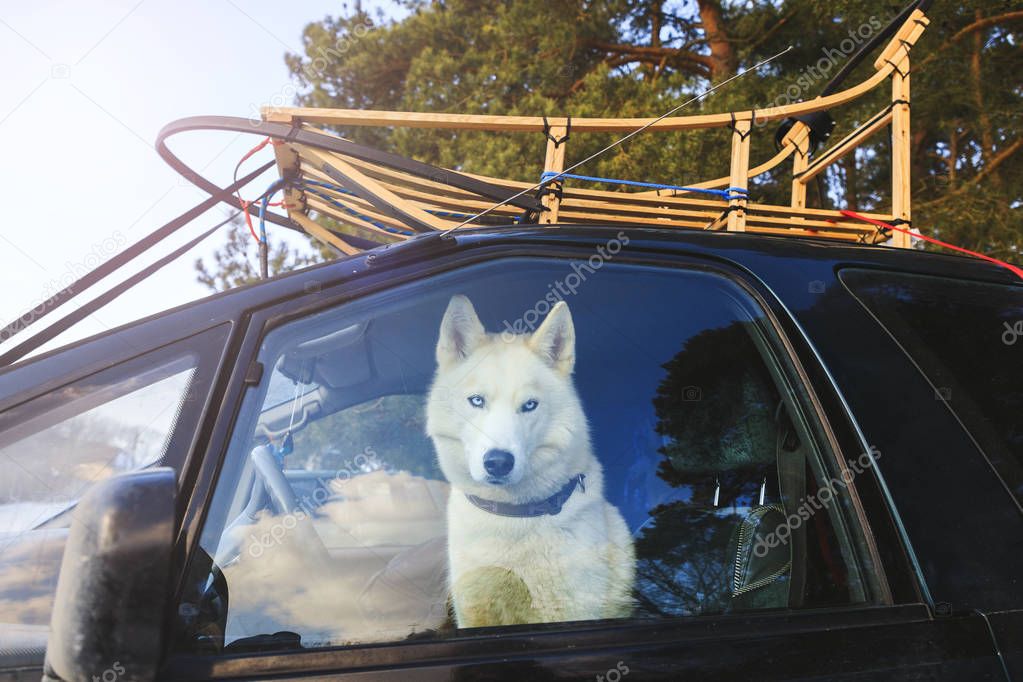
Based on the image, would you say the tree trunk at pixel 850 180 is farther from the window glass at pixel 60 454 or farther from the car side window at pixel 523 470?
the window glass at pixel 60 454

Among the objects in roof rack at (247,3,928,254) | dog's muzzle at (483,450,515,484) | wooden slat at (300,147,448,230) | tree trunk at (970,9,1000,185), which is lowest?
dog's muzzle at (483,450,515,484)

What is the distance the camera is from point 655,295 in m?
1.38

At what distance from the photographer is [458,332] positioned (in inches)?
51.5

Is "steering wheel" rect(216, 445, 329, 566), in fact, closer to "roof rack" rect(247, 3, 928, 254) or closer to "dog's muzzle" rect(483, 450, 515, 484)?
"dog's muzzle" rect(483, 450, 515, 484)

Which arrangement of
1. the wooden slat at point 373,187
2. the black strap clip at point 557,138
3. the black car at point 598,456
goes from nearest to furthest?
the black car at point 598,456
the wooden slat at point 373,187
the black strap clip at point 557,138

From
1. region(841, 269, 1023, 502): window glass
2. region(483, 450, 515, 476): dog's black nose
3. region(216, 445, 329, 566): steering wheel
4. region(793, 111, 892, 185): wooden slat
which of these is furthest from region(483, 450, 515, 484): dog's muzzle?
region(793, 111, 892, 185): wooden slat

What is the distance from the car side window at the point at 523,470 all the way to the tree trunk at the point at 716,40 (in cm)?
755

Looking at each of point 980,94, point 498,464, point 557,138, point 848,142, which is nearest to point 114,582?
point 498,464

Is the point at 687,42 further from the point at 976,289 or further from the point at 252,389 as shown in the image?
the point at 252,389

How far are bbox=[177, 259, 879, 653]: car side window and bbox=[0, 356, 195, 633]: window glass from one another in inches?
5.4

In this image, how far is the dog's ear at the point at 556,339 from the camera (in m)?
1.34

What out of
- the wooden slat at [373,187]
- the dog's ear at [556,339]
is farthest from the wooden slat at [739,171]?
the dog's ear at [556,339]

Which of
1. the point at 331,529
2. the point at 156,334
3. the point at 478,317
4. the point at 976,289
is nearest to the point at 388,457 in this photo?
the point at 331,529

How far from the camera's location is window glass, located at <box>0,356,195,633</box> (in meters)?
1.06
